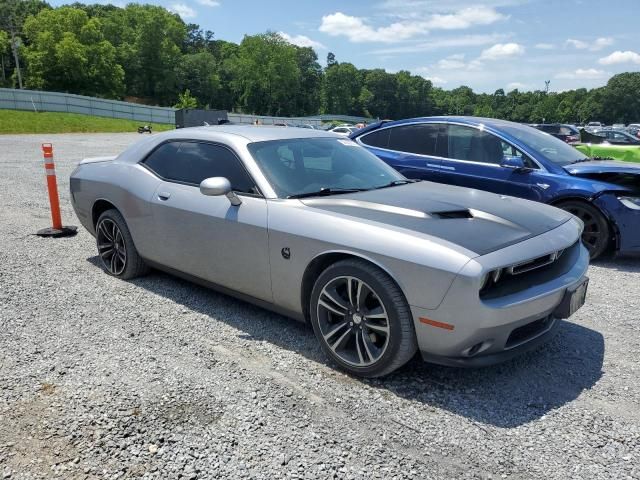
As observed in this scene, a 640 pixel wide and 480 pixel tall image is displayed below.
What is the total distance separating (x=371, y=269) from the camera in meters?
2.89

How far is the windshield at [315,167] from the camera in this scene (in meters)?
3.66

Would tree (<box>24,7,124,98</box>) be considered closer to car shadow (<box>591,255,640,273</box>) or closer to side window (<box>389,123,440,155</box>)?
side window (<box>389,123,440,155</box>)

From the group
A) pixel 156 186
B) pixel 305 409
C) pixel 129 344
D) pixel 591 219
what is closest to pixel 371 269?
pixel 305 409

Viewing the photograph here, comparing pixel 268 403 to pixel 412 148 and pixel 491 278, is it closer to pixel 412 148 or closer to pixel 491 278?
pixel 491 278

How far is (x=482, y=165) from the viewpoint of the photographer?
613 cm

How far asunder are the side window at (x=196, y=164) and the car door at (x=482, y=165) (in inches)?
132

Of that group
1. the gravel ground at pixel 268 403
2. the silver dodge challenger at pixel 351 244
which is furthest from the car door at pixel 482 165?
the silver dodge challenger at pixel 351 244

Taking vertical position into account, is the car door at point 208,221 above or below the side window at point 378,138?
below

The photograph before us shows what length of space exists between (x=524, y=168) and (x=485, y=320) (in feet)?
12.4

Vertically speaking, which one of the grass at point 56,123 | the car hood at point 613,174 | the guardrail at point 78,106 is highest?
the guardrail at point 78,106

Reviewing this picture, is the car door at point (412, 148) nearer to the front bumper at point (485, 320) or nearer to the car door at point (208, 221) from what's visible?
the car door at point (208, 221)

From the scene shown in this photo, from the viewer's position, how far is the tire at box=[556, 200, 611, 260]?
220 inches

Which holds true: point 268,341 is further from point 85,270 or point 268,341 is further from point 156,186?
point 85,270

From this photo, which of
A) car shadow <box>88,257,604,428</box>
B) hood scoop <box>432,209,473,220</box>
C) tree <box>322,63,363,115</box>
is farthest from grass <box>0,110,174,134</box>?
tree <box>322,63,363,115</box>
